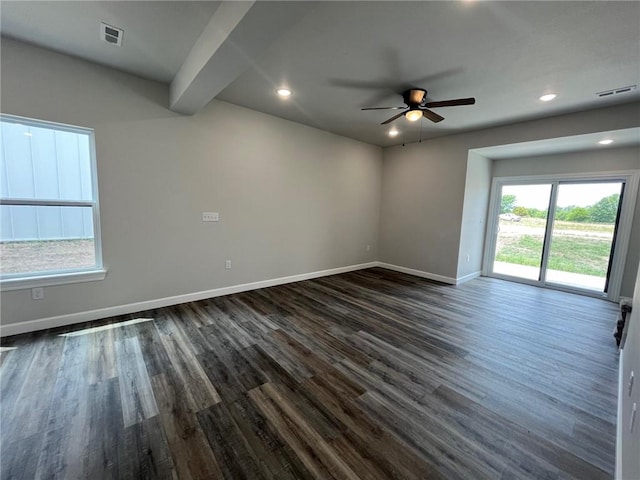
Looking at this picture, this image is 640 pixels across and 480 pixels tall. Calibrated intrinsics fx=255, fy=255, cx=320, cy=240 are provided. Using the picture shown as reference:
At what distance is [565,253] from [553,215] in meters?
0.71

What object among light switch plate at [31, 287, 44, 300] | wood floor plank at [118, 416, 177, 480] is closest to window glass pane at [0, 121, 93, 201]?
light switch plate at [31, 287, 44, 300]

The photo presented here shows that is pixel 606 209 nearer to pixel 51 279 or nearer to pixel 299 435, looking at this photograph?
pixel 299 435

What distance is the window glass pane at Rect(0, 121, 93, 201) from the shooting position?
252 centimetres

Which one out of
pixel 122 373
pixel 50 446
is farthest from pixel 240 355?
pixel 50 446

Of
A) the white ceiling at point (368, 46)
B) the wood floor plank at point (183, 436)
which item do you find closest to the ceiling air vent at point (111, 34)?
the white ceiling at point (368, 46)

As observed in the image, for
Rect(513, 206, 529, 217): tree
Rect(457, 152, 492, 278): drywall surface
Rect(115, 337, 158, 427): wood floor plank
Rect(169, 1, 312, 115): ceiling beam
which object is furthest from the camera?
Rect(513, 206, 529, 217): tree

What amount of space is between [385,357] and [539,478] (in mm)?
1221

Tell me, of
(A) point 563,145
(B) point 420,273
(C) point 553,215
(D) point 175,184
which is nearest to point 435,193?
(B) point 420,273

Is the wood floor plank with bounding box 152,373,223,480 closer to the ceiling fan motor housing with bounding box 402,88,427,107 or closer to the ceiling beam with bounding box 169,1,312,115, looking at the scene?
the ceiling beam with bounding box 169,1,312,115

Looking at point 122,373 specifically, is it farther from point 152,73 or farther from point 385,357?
point 152,73

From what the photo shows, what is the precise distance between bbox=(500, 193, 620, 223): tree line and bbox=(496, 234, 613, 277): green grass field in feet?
1.11

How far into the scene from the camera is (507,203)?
5.23m

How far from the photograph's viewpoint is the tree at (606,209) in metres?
4.14

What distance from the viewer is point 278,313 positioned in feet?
11.0
